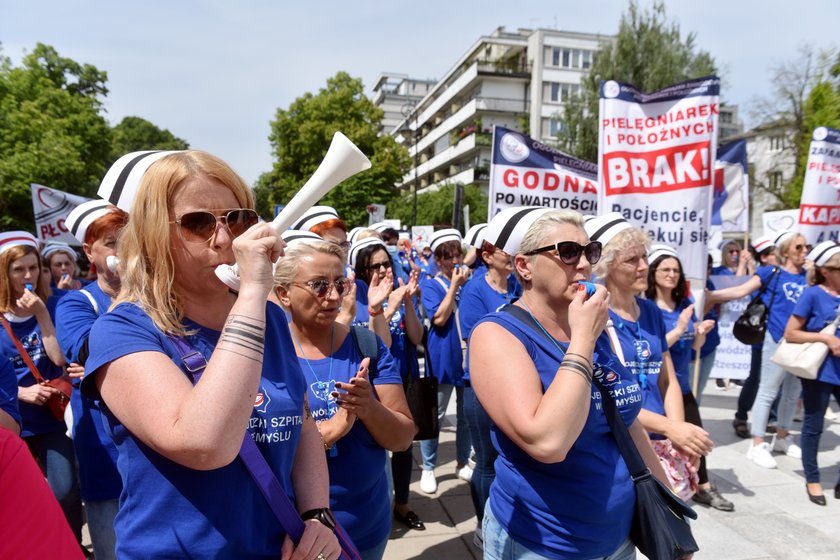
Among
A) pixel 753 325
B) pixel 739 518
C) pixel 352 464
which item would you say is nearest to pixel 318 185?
pixel 352 464

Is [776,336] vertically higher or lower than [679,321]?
lower

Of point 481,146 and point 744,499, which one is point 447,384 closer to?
point 744,499

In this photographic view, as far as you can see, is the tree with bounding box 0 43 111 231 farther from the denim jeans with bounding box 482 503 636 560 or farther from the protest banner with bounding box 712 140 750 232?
the denim jeans with bounding box 482 503 636 560

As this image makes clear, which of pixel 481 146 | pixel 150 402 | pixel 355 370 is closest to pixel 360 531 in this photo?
pixel 355 370

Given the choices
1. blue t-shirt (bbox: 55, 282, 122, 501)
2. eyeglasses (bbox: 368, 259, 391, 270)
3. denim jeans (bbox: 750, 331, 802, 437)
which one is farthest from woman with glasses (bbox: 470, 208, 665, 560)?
denim jeans (bbox: 750, 331, 802, 437)

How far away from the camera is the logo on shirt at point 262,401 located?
59.7 inches

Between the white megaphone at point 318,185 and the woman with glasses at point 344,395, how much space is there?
0.97 meters

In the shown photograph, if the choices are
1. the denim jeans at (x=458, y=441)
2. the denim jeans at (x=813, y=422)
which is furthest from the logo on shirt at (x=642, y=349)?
the denim jeans at (x=813, y=422)

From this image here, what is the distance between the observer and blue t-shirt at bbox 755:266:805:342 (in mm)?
6438

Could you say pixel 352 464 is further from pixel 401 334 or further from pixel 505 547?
pixel 401 334

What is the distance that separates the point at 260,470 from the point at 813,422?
525 centimetres

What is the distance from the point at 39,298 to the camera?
12.2ft

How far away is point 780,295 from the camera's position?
259 inches

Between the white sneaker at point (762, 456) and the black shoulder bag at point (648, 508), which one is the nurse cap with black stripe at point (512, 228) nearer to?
the black shoulder bag at point (648, 508)
